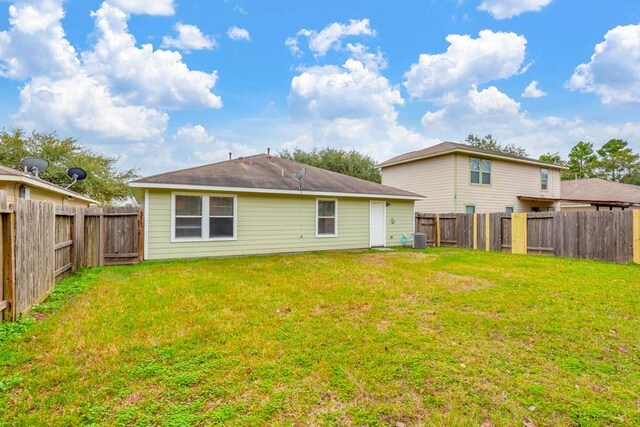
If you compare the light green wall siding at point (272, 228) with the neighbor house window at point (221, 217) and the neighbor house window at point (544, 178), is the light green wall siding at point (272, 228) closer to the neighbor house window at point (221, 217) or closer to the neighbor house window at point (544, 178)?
the neighbor house window at point (221, 217)

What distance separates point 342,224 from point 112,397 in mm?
10654

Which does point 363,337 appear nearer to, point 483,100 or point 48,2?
point 48,2

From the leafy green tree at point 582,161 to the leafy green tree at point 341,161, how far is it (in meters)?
26.7

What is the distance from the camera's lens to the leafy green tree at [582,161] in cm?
4144

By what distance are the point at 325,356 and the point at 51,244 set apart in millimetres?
5467

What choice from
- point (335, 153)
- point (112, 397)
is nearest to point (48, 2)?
point (112, 397)

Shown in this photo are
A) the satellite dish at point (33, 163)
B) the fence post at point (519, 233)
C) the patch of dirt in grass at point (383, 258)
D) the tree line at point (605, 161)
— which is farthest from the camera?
the tree line at point (605, 161)

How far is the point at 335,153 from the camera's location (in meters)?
32.0

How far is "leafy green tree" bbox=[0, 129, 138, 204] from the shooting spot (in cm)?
2252

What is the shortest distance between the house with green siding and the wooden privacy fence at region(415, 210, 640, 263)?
195 centimetres

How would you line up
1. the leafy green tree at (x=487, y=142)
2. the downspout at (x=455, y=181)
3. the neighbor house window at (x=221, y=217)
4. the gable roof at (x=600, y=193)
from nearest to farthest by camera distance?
the neighbor house window at (x=221, y=217) < the downspout at (x=455, y=181) < the gable roof at (x=600, y=193) < the leafy green tree at (x=487, y=142)

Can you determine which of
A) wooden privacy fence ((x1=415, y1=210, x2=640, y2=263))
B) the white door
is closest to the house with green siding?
the white door


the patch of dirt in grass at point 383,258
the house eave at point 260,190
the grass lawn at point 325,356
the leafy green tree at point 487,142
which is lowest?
the grass lawn at point 325,356

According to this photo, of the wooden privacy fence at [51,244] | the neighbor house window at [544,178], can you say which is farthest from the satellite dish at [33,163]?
Result: the neighbor house window at [544,178]
